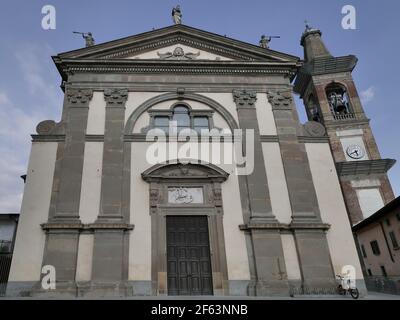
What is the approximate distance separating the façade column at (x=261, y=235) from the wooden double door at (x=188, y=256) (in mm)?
1630

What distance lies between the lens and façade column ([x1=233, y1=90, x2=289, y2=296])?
445 inches

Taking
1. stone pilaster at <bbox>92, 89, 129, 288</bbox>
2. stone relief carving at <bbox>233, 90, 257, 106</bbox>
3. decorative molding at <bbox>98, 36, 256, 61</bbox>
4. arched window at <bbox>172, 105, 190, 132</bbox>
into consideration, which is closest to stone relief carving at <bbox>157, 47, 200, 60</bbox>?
decorative molding at <bbox>98, 36, 256, 61</bbox>

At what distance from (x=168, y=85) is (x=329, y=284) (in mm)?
11240

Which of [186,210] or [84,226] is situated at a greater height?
[186,210]

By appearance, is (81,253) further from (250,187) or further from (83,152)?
(250,187)

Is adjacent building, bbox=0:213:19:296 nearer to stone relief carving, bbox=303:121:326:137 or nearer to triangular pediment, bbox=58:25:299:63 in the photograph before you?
triangular pediment, bbox=58:25:299:63

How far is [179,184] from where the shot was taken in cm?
1301

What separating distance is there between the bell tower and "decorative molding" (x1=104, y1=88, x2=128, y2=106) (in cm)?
1613

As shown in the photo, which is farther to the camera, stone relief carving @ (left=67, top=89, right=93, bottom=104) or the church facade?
stone relief carving @ (left=67, top=89, right=93, bottom=104)

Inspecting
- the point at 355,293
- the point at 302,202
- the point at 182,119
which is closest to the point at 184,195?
the point at 182,119

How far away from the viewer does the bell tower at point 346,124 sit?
21.9 m

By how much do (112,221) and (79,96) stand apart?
6404mm

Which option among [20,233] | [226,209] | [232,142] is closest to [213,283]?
[226,209]

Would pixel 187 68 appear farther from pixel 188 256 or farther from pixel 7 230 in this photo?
pixel 7 230
